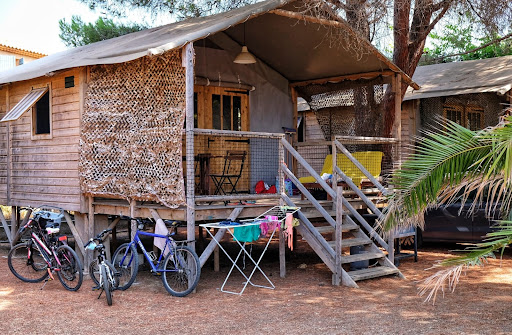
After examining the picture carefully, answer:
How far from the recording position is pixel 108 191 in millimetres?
8383

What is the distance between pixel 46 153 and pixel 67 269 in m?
2.69

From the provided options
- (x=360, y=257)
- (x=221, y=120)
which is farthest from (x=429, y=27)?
(x=360, y=257)

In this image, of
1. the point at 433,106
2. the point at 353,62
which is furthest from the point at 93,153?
the point at 433,106

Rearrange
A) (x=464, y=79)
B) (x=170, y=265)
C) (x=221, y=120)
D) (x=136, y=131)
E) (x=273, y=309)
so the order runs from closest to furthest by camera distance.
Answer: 1. (x=273, y=309)
2. (x=170, y=265)
3. (x=136, y=131)
4. (x=221, y=120)
5. (x=464, y=79)

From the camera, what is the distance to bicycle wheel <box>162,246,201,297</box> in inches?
286

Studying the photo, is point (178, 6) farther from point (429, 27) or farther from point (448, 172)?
point (448, 172)

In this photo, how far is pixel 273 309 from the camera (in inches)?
261

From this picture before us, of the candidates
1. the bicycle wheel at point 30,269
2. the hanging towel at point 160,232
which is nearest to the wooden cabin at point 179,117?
the hanging towel at point 160,232

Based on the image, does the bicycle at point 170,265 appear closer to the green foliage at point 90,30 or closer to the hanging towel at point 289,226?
the hanging towel at point 289,226

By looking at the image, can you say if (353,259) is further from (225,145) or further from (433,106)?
(433,106)

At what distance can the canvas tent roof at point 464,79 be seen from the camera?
1379 cm

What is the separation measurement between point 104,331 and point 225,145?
543 cm

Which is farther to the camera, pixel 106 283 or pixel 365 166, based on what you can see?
pixel 365 166

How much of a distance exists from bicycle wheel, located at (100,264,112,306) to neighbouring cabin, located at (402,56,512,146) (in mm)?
9061
